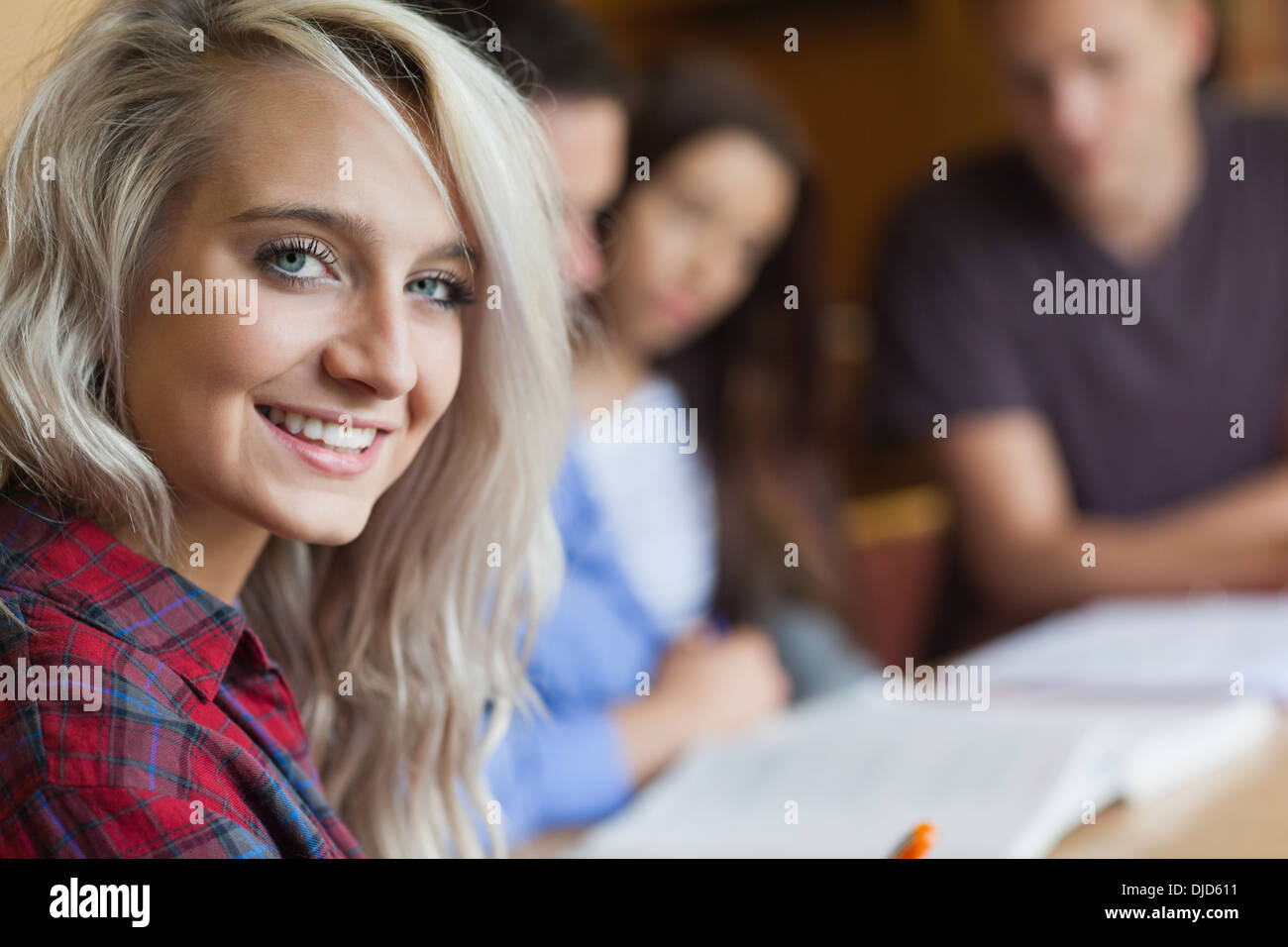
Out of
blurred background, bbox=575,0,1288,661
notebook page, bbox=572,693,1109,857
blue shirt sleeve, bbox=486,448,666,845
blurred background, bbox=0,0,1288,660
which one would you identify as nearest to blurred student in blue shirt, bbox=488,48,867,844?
blue shirt sleeve, bbox=486,448,666,845

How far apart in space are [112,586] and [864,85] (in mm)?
3280

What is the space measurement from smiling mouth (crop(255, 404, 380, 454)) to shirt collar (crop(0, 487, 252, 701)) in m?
0.08

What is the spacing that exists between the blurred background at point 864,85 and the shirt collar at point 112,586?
77.0 inches

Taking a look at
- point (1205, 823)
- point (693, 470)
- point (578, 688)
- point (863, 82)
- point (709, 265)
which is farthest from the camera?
point (863, 82)

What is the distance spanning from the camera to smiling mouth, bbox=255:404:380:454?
0.52 meters

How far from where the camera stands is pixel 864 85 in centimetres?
350

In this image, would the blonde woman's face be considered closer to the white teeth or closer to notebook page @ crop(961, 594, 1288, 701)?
the white teeth

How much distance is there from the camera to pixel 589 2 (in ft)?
10.9

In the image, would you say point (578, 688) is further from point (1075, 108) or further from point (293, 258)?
point (1075, 108)

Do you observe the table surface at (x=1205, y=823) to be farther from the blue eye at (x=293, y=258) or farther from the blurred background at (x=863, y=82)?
the blurred background at (x=863, y=82)

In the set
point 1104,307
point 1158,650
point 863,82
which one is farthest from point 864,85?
point 1158,650

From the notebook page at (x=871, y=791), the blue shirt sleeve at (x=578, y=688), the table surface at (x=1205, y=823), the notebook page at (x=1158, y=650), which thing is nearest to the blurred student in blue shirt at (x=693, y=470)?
the blue shirt sleeve at (x=578, y=688)

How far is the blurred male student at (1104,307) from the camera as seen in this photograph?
168 centimetres
